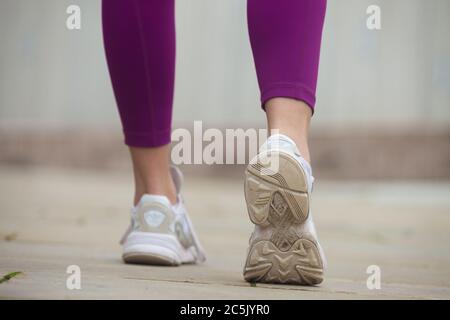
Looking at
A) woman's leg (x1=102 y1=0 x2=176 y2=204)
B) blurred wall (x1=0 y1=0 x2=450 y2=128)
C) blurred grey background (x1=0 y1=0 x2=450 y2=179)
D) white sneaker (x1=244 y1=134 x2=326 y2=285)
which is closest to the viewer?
white sneaker (x1=244 y1=134 x2=326 y2=285)

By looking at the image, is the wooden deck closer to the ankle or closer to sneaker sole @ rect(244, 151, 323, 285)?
sneaker sole @ rect(244, 151, 323, 285)

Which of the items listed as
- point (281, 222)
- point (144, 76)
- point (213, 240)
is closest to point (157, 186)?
point (144, 76)

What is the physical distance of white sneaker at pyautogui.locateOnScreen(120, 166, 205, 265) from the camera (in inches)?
48.9

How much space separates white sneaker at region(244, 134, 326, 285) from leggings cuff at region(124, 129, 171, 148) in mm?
315

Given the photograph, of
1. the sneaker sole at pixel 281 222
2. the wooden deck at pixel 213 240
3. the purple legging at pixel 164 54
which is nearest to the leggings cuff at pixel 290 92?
the purple legging at pixel 164 54

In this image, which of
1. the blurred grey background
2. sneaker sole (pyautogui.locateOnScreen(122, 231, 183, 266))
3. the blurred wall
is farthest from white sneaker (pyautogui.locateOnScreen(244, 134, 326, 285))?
the blurred wall

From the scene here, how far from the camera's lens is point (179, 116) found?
15.1ft

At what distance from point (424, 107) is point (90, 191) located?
79.8 inches

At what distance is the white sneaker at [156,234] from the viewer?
4.08ft

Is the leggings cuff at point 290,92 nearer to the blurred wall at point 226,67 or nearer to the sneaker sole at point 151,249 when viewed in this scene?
the sneaker sole at point 151,249

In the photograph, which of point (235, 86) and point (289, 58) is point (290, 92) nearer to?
point (289, 58)

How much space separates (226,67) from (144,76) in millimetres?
3413

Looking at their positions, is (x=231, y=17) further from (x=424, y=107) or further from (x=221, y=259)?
(x=221, y=259)
